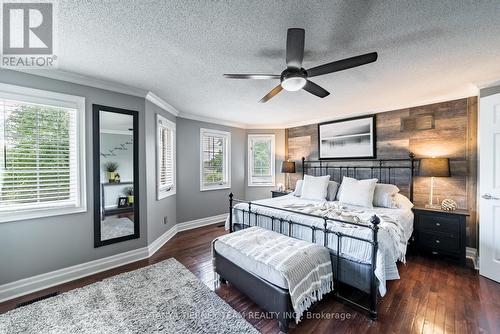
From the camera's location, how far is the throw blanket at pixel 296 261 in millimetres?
1742

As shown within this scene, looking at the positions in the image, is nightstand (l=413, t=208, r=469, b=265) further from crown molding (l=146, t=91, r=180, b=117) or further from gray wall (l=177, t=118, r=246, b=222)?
crown molding (l=146, t=91, r=180, b=117)

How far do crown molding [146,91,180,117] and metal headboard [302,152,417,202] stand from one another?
3.31 m

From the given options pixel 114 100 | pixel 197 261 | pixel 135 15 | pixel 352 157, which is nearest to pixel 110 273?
pixel 197 261

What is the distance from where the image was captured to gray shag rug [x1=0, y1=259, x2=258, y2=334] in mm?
1770

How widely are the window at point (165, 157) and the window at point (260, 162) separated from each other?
215 cm

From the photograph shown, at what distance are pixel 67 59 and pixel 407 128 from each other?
5.00m

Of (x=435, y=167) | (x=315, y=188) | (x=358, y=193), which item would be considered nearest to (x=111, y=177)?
(x=315, y=188)

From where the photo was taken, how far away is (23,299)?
220 centimetres

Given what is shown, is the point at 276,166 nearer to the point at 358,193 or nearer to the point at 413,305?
the point at 358,193

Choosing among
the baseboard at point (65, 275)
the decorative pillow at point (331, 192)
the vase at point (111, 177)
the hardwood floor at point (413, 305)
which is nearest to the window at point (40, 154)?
the vase at point (111, 177)

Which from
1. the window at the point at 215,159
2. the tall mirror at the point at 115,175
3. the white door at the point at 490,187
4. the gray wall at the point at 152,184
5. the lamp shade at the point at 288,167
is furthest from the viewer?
the lamp shade at the point at 288,167

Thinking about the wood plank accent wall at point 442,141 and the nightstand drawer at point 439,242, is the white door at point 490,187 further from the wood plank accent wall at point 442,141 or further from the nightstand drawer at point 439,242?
the wood plank accent wall at point 442,141

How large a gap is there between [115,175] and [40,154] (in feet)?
2.62

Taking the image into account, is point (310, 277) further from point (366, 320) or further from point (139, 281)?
point (139, 281)
